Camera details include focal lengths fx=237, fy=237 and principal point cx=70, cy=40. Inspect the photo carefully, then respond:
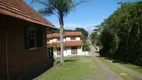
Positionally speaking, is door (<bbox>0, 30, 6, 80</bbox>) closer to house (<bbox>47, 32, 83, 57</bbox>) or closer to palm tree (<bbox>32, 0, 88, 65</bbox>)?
palm tree (<bbox>32, 0, 88, 65</bbox>)

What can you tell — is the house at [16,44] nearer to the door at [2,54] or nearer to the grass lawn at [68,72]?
the door at [2,54]

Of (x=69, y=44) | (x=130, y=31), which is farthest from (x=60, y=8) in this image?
(x=69, y=44)

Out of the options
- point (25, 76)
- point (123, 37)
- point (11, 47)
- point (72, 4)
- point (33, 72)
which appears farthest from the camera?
point (123, 37)

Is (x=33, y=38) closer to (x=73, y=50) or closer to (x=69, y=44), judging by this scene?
(x=69, y=44)

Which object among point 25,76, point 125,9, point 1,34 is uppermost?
point 125,9

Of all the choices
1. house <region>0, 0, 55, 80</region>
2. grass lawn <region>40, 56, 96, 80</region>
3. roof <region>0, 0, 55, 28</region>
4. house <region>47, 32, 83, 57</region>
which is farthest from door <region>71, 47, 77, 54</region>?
roof <region>0, 0, 55, 28</region>

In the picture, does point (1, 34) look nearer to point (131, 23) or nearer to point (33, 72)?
point (33, 72)

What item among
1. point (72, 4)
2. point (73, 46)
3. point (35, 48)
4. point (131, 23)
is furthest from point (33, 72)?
point (73, 46)

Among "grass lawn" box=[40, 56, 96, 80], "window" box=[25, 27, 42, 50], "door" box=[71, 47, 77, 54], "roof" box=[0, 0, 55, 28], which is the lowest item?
"grass lawn" box=[40, 56, 96, 80]

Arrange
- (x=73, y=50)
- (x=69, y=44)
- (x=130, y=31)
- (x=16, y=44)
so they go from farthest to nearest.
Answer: (x=73, y=50) → (x=69, y=44) → (x=130, y=31) → (x=16, y=44)

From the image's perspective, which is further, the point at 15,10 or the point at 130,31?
the point at 130,31

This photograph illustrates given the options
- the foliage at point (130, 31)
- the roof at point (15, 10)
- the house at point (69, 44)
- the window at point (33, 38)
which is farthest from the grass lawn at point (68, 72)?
the house at point (69, 44)

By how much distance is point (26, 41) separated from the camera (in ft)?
44.6

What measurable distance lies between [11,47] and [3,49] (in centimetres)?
92
